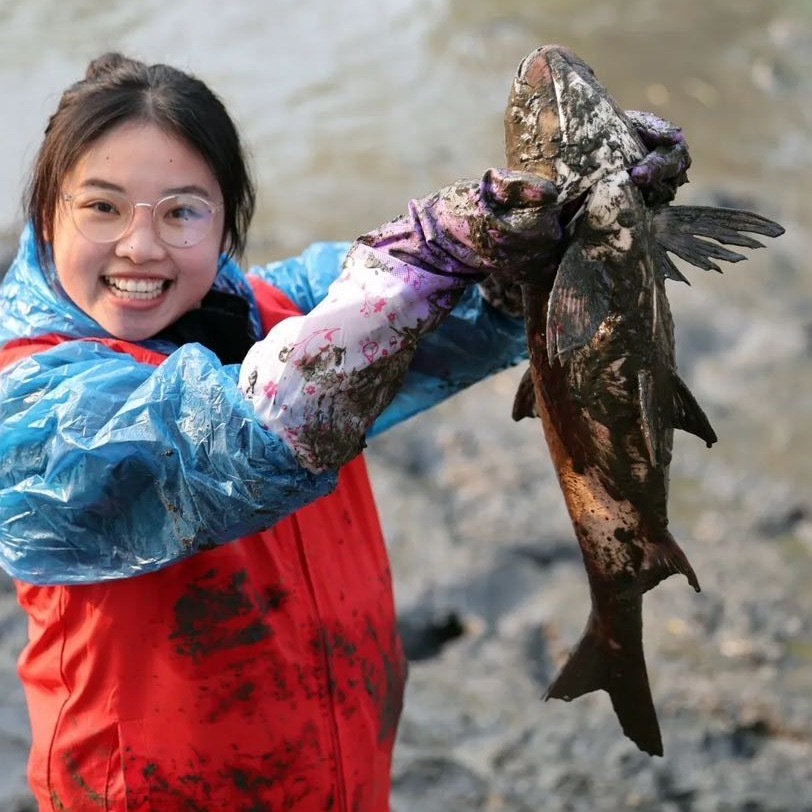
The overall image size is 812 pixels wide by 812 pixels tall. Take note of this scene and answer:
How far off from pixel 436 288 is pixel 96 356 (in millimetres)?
653

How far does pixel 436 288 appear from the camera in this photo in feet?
6.72

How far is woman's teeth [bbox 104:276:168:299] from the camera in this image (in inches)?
92.7

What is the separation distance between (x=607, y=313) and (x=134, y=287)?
3.09ft

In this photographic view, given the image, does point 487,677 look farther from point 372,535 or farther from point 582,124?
point 582,124

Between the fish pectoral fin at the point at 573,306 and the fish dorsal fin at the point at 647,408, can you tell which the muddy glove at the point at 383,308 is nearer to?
the fish pectoral fin at the point at 573,306

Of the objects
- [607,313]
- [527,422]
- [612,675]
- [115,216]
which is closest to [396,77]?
[527,422]

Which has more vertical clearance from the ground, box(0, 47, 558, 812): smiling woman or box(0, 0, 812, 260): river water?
box(0, 0, 812, 260): river water

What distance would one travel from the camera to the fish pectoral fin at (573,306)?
6.45ft

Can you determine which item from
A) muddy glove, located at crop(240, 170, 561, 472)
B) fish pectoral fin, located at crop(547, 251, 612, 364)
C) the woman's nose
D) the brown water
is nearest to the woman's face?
the woman's nose

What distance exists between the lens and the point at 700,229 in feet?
6.94

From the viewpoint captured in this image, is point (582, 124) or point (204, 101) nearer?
point (582, 124)

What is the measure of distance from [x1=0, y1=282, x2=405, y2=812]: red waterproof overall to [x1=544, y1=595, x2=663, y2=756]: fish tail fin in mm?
455

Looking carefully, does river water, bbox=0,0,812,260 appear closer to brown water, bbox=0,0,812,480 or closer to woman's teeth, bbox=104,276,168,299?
brown water, bbox=0,0,812,480

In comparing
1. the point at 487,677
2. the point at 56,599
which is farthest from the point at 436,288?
the point at 487,677
